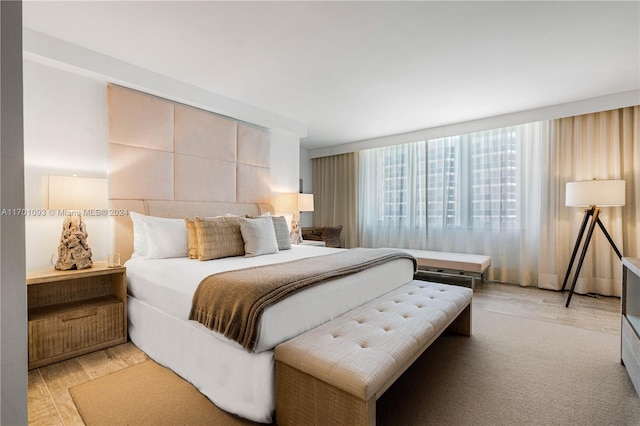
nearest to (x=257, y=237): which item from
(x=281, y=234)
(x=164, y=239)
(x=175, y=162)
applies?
(x=281, y=234)

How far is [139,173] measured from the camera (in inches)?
121

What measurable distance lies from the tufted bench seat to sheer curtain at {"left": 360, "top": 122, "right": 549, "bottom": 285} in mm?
3285

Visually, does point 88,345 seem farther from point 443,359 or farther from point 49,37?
point 443,359

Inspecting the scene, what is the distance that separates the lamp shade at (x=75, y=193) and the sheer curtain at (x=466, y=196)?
4.64 meters

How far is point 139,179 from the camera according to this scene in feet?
10.1

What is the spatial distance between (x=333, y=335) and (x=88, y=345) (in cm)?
196

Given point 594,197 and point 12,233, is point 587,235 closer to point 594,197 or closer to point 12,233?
point 594,197

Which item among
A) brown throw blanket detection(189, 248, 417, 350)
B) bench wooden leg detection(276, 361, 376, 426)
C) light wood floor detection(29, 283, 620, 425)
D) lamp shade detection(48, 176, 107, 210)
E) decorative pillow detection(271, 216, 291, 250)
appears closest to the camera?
bench wooden leg detection(276, 361, 376, 426)

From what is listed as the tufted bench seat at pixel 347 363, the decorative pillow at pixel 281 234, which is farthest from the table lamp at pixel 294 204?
the tufted bench seat at pixel 347 363

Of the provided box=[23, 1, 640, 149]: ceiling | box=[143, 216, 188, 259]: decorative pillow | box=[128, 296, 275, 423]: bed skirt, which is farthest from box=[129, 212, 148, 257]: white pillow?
box=[23, 1, 640, 149]: ceiling

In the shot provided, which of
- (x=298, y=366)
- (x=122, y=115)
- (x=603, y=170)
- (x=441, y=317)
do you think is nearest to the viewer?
(x=298, y=366)

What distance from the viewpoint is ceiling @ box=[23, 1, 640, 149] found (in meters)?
2.20

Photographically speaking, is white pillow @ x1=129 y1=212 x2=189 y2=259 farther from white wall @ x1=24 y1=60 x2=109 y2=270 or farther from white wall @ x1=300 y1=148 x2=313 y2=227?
white wall @ x1=300 y1=148 x2=313 y2=227

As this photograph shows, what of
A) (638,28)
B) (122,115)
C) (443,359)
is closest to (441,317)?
(443,359)
